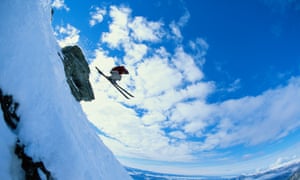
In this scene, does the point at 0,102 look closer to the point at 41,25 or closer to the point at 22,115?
the point at 22,115

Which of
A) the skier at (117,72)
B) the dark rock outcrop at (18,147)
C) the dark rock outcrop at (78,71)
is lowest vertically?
the dark rock outcrop at (18,147)

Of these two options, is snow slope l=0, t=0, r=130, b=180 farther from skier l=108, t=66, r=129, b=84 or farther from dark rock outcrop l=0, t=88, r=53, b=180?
skier l=108, t=66, r=129, b=84

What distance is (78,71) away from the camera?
2967 centimetres

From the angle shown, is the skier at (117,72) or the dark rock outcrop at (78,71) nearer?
the skier at (117,72)

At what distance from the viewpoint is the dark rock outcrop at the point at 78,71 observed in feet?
93.5

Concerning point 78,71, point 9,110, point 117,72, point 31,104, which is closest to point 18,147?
point 9,110

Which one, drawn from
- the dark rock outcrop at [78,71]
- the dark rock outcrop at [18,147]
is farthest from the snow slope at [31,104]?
the dark rock outcrop at [78,71]

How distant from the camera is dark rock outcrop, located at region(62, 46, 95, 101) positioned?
28500 mm

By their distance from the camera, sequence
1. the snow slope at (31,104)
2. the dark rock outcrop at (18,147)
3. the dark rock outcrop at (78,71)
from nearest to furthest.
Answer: the dark rock outcrop at (18,147), the snow slope at (31,104), the dark rock outcrop at (78,71)

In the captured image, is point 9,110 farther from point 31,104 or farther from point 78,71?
point 78,71

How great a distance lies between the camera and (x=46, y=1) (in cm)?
2066

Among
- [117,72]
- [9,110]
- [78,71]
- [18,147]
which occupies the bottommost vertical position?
[18,147]

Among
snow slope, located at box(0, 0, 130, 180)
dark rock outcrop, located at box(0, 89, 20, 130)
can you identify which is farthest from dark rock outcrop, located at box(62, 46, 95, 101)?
dark rock outcrop, located at box(0, 89, 20, 130)

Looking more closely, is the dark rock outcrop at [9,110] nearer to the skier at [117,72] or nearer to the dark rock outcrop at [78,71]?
the skier at [117,72]
